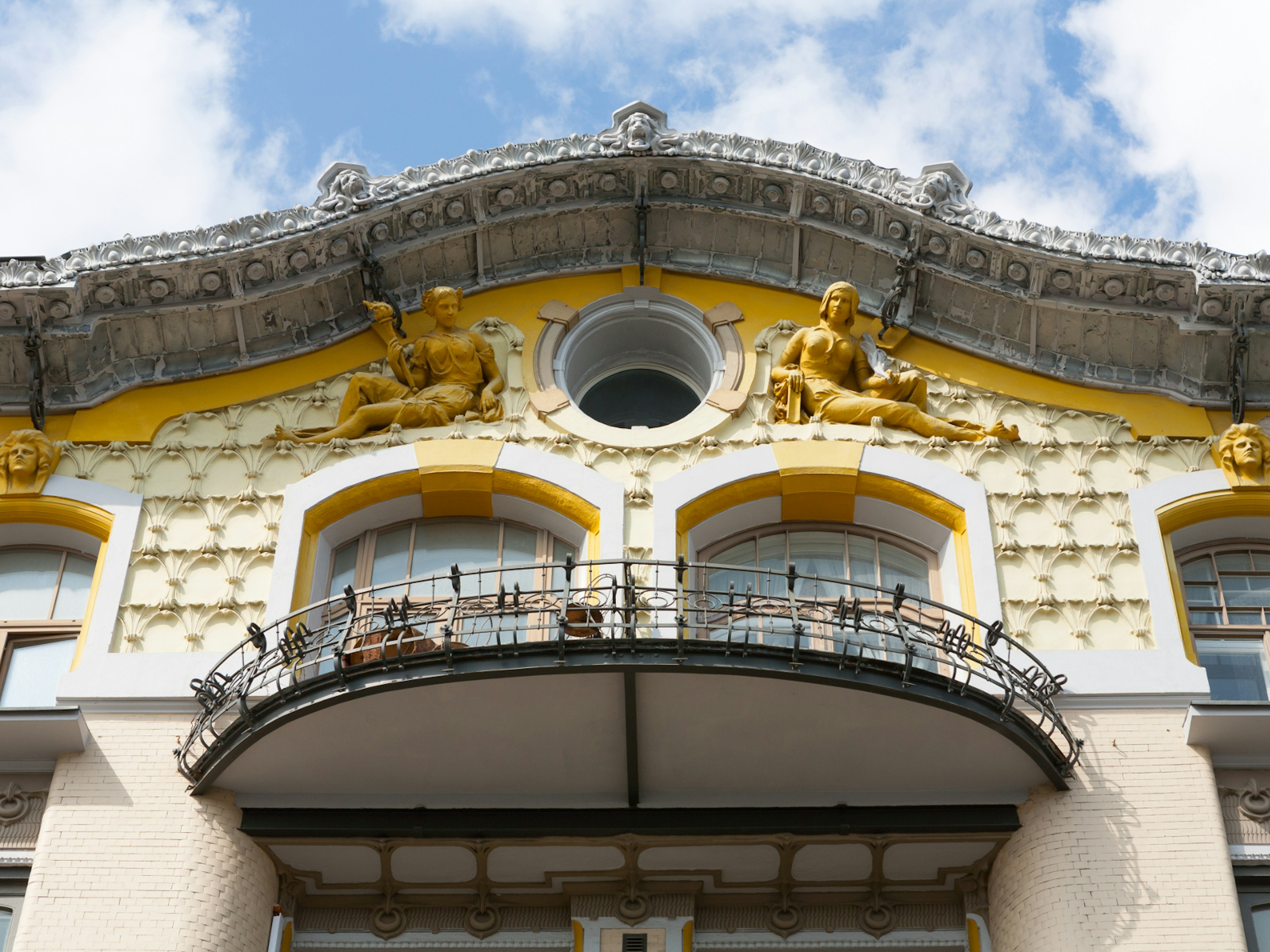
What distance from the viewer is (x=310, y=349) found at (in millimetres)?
17266

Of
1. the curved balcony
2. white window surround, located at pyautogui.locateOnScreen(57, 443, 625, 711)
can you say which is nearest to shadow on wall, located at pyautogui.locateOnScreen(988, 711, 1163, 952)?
the curved balcony

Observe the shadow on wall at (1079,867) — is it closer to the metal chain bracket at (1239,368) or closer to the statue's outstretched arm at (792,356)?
the metal chain bracket at (1239,368)

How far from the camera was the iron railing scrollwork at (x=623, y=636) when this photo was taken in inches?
503

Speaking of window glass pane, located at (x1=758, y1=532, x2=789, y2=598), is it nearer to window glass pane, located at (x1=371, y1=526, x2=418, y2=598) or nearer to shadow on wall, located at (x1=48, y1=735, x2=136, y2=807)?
window glass pane, located at (x1=371, y1=526, x2=418, y2=598)

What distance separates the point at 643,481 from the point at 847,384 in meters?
2.48

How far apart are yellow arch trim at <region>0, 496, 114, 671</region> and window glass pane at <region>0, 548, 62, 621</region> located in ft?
1.14

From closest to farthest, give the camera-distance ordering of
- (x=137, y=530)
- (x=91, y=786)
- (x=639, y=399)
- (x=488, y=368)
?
(x=91, y=786) < (x=137, y=530) < (x=488, y=368) < (x=639, y=399)

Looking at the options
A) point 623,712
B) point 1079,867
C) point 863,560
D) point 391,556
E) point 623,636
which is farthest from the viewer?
point 391,556

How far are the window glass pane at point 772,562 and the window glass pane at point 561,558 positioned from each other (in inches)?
67.0

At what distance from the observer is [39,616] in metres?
15.8

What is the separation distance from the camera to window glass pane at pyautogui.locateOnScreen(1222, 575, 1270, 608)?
15.7 m

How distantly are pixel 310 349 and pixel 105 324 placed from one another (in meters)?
2.01

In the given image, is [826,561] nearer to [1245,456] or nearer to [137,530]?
[1245,456]

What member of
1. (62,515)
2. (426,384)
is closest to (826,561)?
(426,384)
